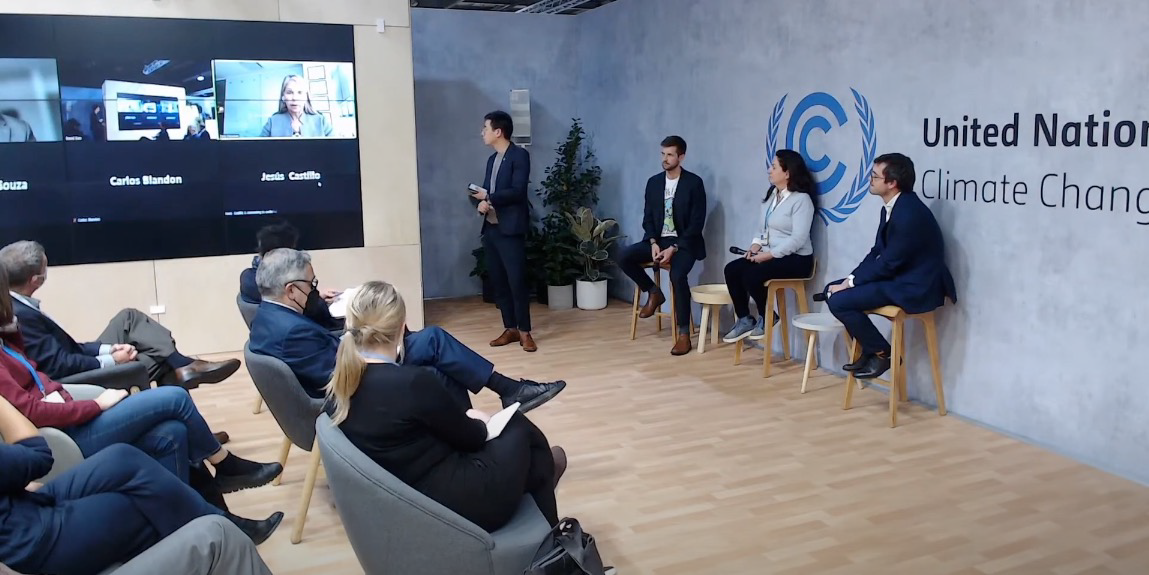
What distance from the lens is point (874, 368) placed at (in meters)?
5.02

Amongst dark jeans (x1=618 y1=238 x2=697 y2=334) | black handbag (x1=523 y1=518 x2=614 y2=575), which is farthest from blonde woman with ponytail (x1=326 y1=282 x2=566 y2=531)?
dark jeans (x1=618 y1=238 x2=697 y2=334)

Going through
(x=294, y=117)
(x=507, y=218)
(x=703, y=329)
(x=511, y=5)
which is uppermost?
(x=511, y=5)

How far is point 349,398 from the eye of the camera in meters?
2.50

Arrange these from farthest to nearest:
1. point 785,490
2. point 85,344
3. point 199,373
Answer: point 199,373, point 85,344, point 785,490

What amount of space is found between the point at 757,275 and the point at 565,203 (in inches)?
131

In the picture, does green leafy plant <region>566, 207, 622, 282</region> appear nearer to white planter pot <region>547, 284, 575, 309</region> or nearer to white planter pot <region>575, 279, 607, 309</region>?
white planter pot <region>575, 279, 607, 309</region>

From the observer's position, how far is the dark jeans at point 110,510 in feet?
7.52

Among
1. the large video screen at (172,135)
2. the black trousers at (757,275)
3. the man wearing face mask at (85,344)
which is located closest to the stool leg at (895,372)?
Answer: the black trousers at (757,275)

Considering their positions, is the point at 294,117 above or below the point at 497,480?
above

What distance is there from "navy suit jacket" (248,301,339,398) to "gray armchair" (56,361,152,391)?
0.79 m

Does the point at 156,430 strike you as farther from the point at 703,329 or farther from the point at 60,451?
the point at 703,329

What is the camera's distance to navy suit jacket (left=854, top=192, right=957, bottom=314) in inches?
189

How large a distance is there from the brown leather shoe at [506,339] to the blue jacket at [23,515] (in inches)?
185

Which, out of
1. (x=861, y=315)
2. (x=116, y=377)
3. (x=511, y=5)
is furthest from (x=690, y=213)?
(x=116, y=377)
